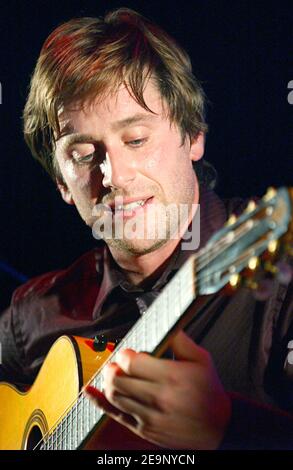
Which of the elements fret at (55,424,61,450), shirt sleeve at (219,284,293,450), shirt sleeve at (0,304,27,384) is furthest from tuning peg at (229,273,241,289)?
shirt sleeve at (0,304,27,384)

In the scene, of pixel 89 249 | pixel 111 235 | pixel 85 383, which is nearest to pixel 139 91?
pixel 111 235

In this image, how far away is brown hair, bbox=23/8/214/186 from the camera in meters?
1.72

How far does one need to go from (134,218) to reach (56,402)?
0.51 metres

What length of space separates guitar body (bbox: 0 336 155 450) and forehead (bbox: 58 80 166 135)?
1.89ft

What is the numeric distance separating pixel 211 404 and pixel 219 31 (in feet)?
3.68

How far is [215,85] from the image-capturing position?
187cm

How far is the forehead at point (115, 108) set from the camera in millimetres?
1672

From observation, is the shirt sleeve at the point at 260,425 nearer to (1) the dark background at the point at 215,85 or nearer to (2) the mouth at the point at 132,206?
(2) the mouth at the point at 132,206

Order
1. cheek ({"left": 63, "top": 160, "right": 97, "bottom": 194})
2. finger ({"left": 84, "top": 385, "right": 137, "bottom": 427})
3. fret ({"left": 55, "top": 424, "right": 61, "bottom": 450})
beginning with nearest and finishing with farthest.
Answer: finger ({"left": 84, "top": 385, "right": 137, "bottom": 427}) → fret ({"left": 55, "top": 424, "right": 61, "bottom": 450}) → cheek ({"left": 63, "top": 160, "right": 97, "bottom": 194})

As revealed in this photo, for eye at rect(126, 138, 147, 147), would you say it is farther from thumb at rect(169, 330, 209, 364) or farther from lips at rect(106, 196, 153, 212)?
thumb at rect(169, 330, 209, 364)

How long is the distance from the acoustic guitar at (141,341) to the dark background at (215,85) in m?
0.49

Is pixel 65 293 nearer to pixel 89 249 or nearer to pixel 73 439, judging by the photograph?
pixel 89 249
